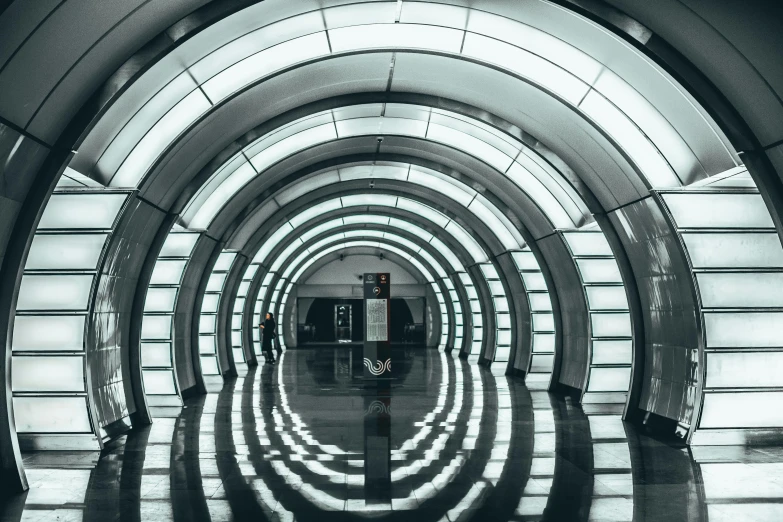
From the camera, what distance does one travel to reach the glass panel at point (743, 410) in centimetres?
1230

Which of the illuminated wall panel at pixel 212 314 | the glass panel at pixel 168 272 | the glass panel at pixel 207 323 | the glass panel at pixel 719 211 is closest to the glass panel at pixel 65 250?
the glass panel at pixel 168 272

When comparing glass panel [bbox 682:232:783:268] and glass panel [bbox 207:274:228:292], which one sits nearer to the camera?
glass panel [bbox 682:232:783:268]

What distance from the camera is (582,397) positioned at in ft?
57.4

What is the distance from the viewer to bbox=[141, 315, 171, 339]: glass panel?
19.1 meters

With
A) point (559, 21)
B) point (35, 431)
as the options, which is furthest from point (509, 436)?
point (35, 431)

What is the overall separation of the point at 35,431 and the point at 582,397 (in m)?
11.5

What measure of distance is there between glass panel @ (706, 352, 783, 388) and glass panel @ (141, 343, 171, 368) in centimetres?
1244

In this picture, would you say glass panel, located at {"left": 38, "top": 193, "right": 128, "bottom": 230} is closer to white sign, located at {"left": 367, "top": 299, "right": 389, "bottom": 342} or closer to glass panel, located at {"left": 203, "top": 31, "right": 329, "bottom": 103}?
glass panel, located at {"left": 203, "top": 31, "right": 329, "bottom": 103}

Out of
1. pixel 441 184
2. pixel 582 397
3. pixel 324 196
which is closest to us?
pixel 582 397

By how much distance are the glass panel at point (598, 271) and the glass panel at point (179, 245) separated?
385 inches

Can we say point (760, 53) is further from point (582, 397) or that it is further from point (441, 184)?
point (441, 184)

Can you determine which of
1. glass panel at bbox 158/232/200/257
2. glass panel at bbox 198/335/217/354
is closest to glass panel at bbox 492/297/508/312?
glass panel at bbox 198/335/217/354

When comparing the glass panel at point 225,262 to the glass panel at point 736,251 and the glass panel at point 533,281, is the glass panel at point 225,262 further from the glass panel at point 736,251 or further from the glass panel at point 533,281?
the glass panel at point 736,251

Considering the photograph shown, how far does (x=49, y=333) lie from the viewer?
488 inches
